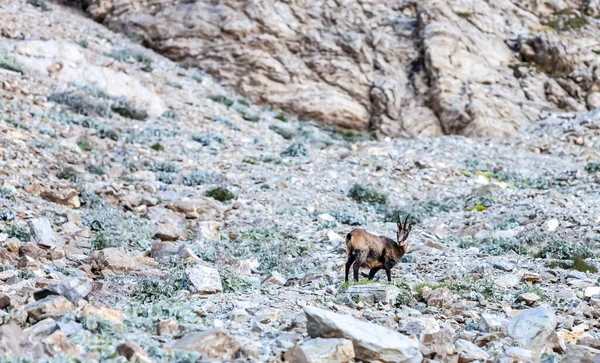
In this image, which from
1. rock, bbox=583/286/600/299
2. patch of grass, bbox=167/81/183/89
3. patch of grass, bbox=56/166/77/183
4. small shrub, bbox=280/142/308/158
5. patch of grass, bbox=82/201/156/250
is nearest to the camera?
rock, bbox=583/286/600/299

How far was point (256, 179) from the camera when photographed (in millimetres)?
15844

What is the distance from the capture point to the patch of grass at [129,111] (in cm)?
1977

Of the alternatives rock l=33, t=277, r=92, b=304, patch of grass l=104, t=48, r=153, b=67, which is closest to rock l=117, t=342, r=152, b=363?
rock l=33, t=277, r=92, b=304

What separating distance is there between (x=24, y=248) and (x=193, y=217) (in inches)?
173

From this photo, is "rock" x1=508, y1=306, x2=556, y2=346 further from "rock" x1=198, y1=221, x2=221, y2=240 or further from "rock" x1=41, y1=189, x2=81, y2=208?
"rock" x1=41, y1=189, x2=81, y2=208

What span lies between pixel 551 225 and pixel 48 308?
953 cm

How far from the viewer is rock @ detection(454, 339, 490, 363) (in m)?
5.20

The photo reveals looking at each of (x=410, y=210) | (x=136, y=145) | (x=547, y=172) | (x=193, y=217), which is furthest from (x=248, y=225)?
(x=547, y=172)

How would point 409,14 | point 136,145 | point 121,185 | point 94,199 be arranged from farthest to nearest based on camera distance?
point 409,14 → point 136,145 → point 121,185 → point 94,199

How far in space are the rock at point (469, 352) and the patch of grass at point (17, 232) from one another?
672cm

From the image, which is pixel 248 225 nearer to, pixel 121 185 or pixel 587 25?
pixel 121 185

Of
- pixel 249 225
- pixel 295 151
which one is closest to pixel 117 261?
pixel 249 225

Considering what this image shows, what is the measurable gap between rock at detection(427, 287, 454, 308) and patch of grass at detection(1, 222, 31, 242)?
5985mm

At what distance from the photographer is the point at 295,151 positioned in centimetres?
1917
